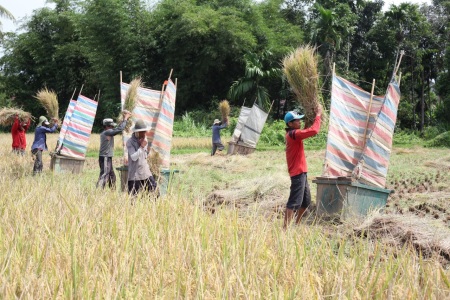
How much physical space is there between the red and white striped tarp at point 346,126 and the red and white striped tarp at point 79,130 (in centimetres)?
571

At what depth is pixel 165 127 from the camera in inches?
313

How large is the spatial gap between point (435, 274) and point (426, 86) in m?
29.1

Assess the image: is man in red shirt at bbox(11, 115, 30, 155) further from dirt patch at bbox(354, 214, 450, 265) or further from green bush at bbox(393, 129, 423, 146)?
green bush at bbox(393, 129, 423, 146)

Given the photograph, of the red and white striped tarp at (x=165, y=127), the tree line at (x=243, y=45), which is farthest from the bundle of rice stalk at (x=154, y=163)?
the tree line at (x=243, y=45)

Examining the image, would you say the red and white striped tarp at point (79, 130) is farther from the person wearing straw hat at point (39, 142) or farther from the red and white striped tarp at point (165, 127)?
the red and white striped tarp at point (165, 127)

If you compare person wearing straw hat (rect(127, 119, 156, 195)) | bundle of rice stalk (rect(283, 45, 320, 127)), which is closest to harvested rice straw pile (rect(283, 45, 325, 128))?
bundle of rice stalk (rect(283, 45, 320, 127))

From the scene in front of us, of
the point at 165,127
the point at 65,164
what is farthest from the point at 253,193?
the point at 65,164

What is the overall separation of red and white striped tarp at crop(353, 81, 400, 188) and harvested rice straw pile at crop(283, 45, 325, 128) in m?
0.68

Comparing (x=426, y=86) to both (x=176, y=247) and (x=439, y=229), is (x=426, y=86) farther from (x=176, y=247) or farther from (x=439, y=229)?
(x=176, y=247)

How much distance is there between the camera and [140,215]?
168 inches

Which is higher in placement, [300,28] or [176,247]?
[300,28]

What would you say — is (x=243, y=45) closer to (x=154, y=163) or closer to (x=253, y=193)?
(x=253, y=193)

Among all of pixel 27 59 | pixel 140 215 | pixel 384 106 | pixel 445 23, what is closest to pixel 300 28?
pixel 445 23

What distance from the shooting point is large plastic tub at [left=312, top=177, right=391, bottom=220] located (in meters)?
5.58
